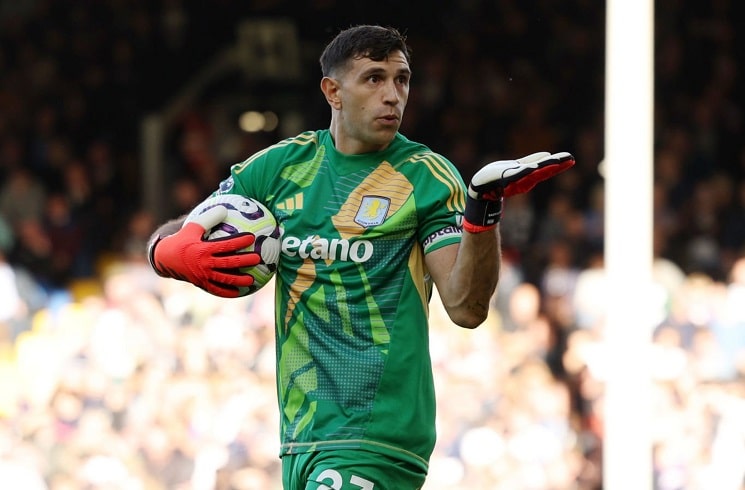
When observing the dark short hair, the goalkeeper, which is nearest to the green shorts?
the goalkeeper

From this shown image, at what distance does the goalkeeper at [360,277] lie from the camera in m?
4.38

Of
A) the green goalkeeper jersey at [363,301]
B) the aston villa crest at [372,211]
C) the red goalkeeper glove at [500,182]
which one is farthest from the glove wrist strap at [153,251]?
the red goalkeeper glove at [500,182]

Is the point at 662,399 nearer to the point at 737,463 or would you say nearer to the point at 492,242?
the point at 737,463

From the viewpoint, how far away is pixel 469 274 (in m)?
4.20

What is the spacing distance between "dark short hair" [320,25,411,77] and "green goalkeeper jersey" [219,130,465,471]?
28cm

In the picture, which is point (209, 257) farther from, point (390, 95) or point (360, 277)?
point (390, 95)

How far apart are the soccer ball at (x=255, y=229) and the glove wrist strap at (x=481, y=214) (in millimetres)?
647

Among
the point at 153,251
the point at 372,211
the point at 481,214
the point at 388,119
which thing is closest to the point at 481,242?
the point at 481,214

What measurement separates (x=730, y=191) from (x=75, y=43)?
6.45m

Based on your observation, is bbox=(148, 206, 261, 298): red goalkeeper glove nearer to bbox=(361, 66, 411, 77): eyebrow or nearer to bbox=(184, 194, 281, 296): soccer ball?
bbox=(184, 194, 281, 296): soccer ball

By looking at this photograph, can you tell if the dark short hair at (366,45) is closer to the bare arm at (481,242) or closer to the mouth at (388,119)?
the mouth at (388,119)

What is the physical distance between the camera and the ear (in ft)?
15.1

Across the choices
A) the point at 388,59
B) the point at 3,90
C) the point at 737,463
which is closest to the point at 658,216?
the point at 737,463

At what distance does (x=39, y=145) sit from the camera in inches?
516
